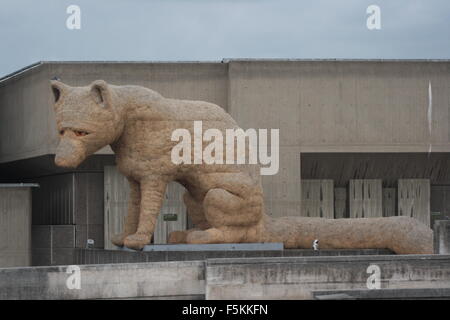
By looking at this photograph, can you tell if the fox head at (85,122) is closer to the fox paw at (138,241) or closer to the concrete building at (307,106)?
the fox paw at (138,241)

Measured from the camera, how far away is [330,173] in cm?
2781

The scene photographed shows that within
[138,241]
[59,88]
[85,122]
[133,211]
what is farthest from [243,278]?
[59,88]

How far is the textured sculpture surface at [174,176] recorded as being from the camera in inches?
723

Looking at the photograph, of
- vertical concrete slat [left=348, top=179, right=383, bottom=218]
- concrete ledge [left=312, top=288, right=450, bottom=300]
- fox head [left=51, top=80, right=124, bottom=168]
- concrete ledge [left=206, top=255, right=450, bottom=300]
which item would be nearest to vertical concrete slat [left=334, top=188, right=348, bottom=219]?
vertical concrete slat [left=348, top=179, right=383, bottom=218]

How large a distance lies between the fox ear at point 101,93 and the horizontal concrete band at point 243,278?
3426mm

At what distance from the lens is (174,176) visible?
62.5ft

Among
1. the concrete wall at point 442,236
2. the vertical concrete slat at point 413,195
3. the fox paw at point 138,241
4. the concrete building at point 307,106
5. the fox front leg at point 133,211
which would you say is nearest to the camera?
the concrete wall at point 442,236

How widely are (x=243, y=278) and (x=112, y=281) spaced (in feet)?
6.95

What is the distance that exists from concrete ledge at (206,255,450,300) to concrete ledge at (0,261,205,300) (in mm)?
528

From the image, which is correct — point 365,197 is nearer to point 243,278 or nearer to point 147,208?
point 147,208

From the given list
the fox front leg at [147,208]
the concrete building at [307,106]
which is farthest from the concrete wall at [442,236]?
the concrete building at [307,106]

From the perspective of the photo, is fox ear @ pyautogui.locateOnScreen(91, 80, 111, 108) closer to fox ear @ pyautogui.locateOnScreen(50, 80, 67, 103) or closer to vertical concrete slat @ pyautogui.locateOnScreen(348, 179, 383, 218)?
fox ear @ pyautogui.locateOnScreen(50, 80, 67, 103)
